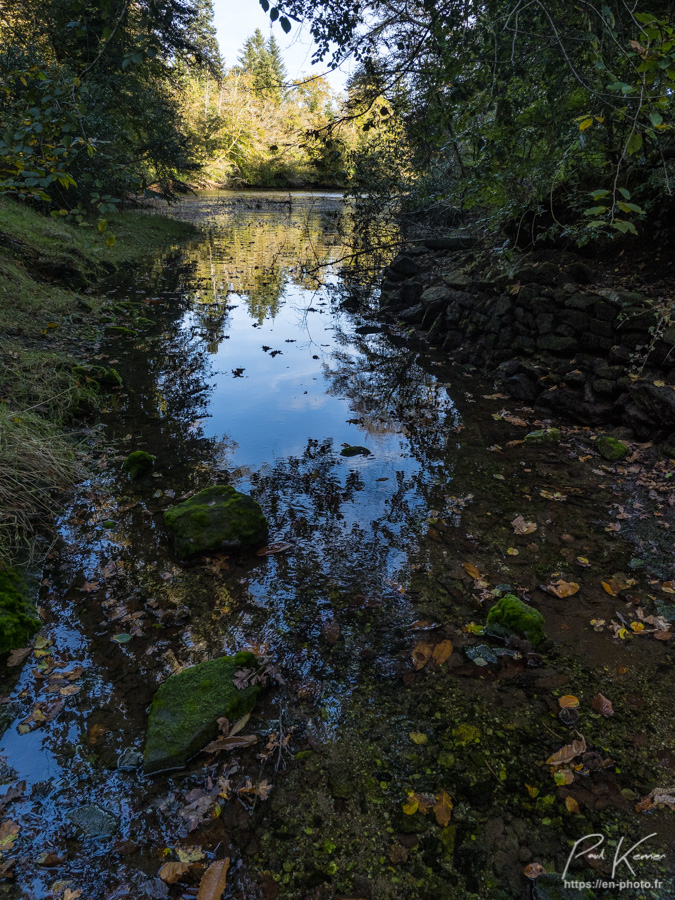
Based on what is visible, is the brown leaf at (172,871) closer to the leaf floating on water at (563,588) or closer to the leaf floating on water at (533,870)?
the leaf floating on water at (533,870)

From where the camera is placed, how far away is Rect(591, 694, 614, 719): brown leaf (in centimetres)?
282

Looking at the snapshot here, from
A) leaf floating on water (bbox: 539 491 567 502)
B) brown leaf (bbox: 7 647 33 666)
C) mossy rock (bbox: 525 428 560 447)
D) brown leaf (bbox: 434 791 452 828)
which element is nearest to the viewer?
brown leaf (bbox: 434 791 452 828)

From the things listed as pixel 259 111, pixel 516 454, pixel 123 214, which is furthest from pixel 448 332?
pixel 259 111

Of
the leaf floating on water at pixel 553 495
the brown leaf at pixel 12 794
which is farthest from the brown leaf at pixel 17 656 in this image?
the leaf floating on water at pixel 553 495

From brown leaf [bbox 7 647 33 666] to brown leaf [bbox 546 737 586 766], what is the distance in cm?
327

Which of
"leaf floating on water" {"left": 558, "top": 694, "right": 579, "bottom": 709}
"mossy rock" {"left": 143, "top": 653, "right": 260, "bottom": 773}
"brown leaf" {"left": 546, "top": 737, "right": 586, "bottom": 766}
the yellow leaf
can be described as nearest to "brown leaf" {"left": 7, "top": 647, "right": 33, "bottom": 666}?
"mossy rock" {"left": 143, "top": 653, "right": 260, "bottom": 773}

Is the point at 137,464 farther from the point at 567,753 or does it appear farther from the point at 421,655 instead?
the point at 567,753

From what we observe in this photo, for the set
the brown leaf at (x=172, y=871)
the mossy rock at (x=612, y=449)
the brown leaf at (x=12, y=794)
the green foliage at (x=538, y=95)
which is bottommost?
the brown leaf at (x=12, y=794)

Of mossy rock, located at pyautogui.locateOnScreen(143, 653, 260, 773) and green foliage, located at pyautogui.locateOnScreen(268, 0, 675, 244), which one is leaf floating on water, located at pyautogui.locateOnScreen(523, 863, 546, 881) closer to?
mossy rock, located at pyautogui.locateOnScreen(143, 653, 260, 773)

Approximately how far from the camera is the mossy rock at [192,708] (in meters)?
2.55

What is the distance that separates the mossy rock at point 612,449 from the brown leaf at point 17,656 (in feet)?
19.8

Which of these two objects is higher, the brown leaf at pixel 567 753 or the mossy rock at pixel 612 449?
the mossy rock at pixel 612 449

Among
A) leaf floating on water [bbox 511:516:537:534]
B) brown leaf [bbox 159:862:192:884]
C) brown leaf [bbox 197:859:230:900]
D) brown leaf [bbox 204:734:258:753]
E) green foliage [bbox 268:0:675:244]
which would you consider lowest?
brown leaf [bbox 204:734:258:753]

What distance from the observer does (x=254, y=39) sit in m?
65.4
